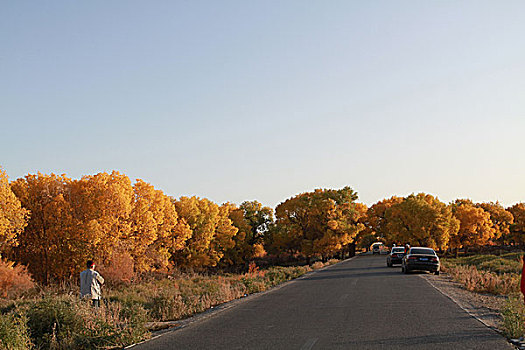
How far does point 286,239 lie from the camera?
71.4m

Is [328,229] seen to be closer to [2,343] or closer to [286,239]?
[286,239]

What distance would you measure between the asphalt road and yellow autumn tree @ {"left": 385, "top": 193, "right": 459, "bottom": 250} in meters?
51.4

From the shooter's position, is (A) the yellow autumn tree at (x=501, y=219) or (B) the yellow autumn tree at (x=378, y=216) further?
(B) the yellow autumn tree at (x=378, y=216)

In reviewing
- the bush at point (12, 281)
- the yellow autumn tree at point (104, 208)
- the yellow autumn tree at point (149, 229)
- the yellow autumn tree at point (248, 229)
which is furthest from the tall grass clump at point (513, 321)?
the yellow autumn tree at point (248, 229)

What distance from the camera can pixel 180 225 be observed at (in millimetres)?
59031

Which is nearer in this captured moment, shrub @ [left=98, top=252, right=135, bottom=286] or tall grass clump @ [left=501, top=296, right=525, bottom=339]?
tall grass clump @ [left=501, top=296, right=525, bottom=339]

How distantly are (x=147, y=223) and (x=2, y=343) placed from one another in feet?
130

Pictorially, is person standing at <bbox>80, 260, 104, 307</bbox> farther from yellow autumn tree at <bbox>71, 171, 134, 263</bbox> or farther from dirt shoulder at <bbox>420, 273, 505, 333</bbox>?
yellow autumn tree at <bbox>71, 171, 134, 263</bbox>

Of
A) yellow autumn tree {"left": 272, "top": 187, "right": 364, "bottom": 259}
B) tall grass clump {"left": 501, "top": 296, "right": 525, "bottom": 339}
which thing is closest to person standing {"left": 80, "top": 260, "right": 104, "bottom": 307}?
tall grass clump {"left": 501, "top": 296, "right": 525, "bottom": 339}

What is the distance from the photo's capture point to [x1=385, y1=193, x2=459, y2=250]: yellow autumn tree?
6456 cm

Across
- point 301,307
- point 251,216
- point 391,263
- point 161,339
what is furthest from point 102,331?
point 251,216

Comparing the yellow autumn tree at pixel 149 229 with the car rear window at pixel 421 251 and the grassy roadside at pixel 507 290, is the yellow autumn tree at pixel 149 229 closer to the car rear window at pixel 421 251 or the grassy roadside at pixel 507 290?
the car rear window at pixel 421 251

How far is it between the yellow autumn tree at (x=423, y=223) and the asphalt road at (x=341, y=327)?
5139 centimetres

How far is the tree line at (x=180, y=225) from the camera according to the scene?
42000mm
